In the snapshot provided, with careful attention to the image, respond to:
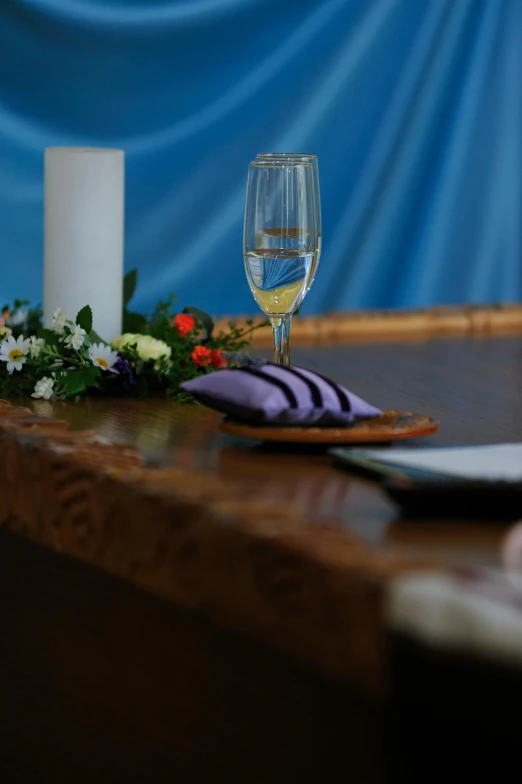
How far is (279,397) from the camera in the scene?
2.81ft

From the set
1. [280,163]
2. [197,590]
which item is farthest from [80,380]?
[197,590]

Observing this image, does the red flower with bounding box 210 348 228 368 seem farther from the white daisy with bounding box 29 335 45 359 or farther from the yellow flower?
the white daisy with bounding box 29 335 45 359

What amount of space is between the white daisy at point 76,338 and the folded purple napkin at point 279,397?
0.28 meters

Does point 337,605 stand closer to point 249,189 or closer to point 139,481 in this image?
point 139,481

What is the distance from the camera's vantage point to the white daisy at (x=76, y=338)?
1.14 meters

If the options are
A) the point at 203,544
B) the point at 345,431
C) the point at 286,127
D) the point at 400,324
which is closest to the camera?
the point at 203,544

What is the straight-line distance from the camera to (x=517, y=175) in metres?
2.94

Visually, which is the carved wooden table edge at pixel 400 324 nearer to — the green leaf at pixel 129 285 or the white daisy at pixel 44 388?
the green leaf at pixel 129 285

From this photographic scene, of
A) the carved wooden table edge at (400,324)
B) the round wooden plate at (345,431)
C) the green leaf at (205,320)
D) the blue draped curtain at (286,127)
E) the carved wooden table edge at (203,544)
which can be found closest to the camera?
the carved wooden table edge at (203,544)

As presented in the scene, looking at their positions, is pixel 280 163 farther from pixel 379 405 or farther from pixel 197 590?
pixel 197 590

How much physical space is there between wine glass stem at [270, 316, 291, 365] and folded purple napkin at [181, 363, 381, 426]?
23cm

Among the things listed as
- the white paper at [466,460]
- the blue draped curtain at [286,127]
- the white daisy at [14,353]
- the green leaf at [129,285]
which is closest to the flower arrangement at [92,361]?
the white daisy at [14,353]

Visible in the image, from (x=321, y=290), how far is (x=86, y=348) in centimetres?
156

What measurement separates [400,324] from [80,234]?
684 mm
